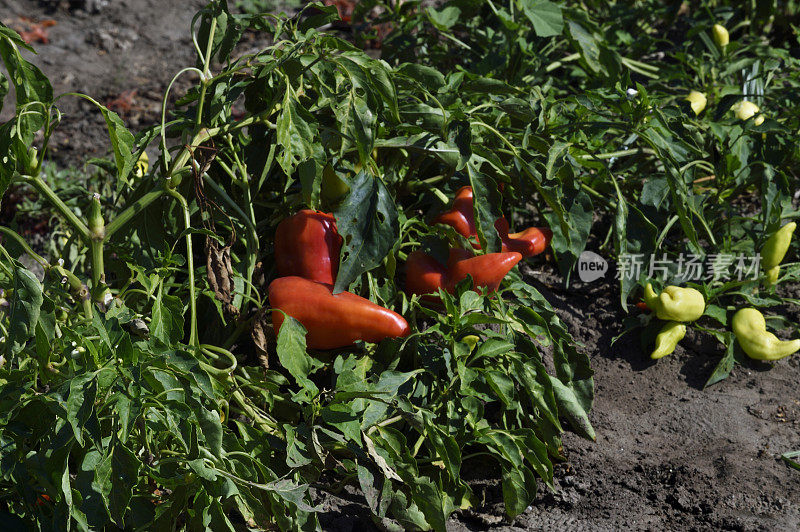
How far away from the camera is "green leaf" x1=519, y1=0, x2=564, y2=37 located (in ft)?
10.1

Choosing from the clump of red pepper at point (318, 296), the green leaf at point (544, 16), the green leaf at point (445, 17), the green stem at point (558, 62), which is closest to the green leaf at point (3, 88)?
the clump of red pepper at point (318, 296)

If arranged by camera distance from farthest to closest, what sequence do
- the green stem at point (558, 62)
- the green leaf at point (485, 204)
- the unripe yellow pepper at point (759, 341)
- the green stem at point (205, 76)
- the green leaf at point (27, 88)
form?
the green stem at point (558, 62), the unripe yellow pepper at point (759, 341), the green leaf at point (485, 204), the green stem at point (205, 76), the green leaf at point (27, 88)

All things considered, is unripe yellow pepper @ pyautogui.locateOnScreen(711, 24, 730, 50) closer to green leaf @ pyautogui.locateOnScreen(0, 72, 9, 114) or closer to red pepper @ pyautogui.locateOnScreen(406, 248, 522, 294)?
red pepper @ pyautogui.locateOnScreen(406, 248, 522, 294)

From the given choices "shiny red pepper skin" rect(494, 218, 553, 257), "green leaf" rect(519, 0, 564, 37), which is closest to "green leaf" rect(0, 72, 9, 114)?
"shiny red pepper skin" rect(494, 218, 553, 257)

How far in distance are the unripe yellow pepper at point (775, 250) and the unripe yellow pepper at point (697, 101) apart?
76cm

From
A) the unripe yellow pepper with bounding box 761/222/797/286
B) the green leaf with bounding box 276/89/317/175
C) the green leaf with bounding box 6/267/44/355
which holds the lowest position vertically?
the unripe yellow pepper with bounding box 761/222/797/286

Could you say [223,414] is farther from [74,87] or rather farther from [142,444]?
[74,87]

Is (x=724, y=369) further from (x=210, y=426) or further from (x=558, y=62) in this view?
(x=210, y=426)

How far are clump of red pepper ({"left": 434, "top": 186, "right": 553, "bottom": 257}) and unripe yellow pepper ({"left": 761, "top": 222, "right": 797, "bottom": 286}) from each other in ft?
2.28

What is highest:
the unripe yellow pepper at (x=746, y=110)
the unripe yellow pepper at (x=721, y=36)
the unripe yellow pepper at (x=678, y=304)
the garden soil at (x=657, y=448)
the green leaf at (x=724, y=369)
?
the unripe yellow pepper at (x=721, y=36)

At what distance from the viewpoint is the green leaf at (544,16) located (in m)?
3.07

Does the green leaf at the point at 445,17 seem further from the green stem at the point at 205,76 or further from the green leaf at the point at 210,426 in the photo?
the green leaf at the point at 210,426

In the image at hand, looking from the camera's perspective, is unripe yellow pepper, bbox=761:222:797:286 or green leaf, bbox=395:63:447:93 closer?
green leaf, bbox=395:63:447:93

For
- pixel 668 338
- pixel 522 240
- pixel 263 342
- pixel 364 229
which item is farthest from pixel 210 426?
pixel 668 338
